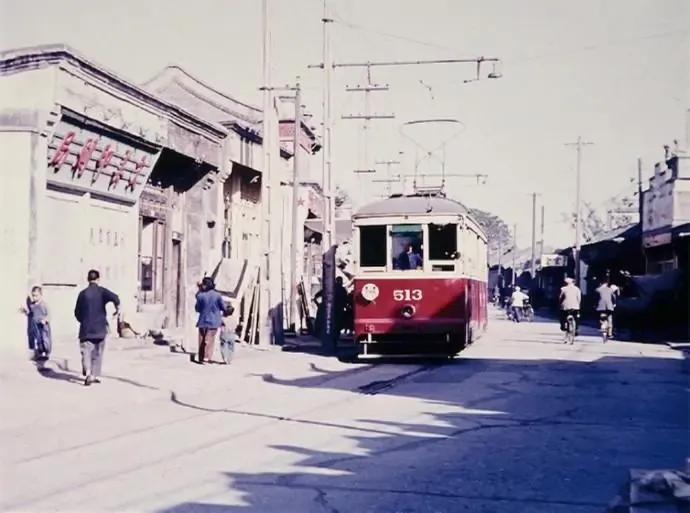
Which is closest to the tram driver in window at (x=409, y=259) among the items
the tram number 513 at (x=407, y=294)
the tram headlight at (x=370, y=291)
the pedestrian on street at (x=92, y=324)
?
the tram number 513 at (x=407, y=294)

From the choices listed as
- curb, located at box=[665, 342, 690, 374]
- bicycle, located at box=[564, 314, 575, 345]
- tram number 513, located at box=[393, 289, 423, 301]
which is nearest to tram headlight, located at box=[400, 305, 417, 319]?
tram number 513, located at box=[393, 289, 423, 301]

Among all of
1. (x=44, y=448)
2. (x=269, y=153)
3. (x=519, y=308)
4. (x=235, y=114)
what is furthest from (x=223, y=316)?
(x=519, y=308)

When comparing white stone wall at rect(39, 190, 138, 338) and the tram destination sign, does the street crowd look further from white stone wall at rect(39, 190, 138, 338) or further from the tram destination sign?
the tram destination sign

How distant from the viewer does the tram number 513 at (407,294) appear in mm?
19578

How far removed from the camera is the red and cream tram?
19547 millimetres

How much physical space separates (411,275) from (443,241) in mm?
978

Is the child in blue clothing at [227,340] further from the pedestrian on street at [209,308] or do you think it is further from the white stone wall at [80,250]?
the white stone wall at [80,250]

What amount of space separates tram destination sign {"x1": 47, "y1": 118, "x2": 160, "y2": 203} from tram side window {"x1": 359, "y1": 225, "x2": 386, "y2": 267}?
5.60 meters

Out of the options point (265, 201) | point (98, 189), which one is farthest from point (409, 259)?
point (98, 189)

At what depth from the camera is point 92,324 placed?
545 inches

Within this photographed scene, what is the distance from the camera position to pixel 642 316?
33.1 metres

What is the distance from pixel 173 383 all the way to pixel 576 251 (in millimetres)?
44286

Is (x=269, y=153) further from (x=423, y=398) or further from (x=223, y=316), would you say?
(x=423, y=398)

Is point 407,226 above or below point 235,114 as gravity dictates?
below
